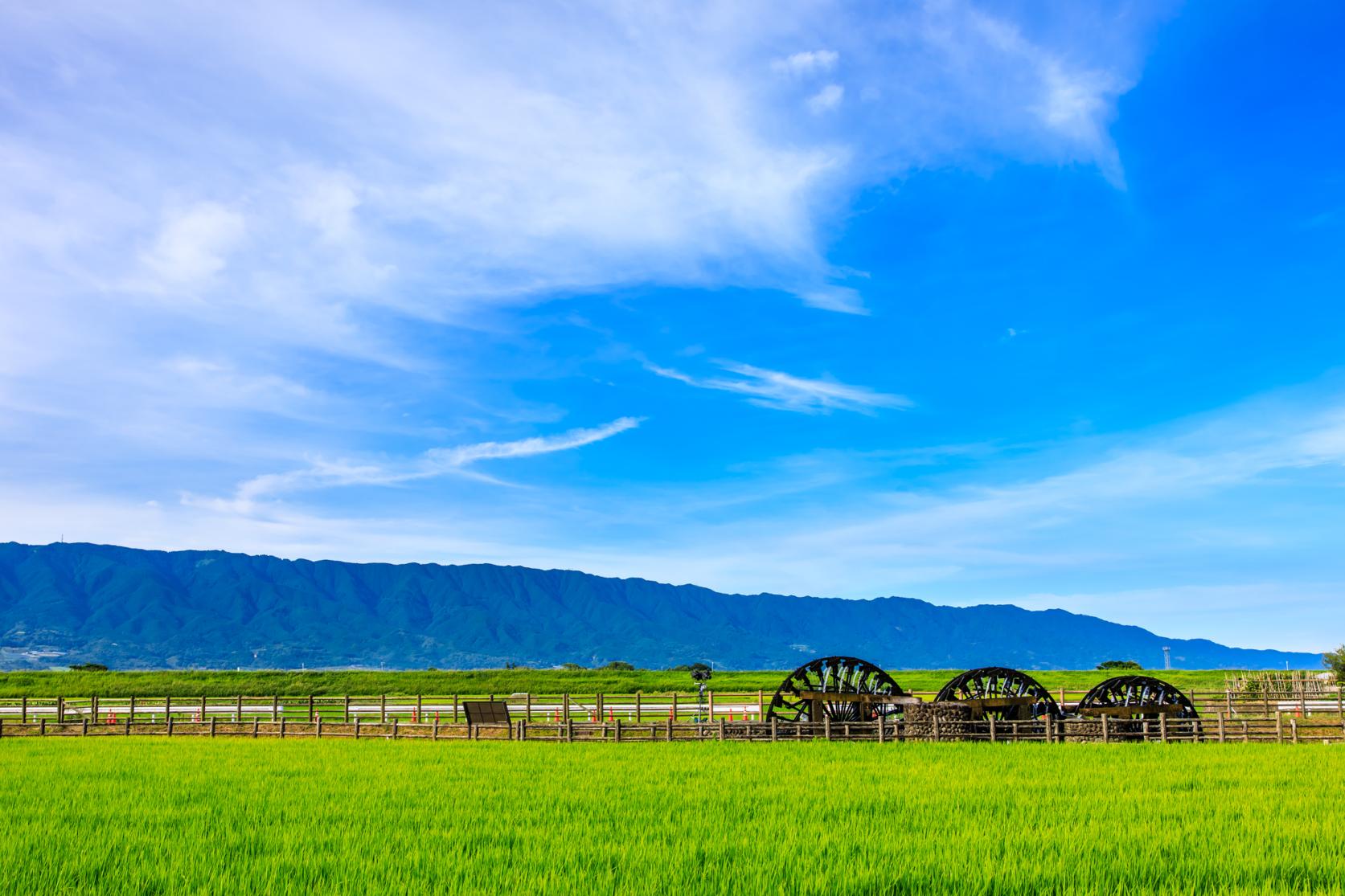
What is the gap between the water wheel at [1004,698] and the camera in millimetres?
35812

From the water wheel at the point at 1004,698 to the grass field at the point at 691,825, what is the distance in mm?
7838

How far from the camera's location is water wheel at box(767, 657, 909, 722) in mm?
39438

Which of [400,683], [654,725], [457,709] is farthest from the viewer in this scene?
[400,683]

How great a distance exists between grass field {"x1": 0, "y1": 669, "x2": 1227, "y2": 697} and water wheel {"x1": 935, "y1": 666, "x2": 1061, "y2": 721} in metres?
33.8

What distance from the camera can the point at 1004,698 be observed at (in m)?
36.5

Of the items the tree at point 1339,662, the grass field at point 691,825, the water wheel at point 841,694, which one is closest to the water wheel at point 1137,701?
the water wheel at point 841,694

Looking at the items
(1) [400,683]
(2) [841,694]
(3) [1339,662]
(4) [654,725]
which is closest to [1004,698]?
(2) [841,694]

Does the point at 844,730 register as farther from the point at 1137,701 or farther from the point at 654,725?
the point at 1137,701

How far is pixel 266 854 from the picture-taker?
14.4 m

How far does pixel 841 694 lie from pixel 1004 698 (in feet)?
19.7

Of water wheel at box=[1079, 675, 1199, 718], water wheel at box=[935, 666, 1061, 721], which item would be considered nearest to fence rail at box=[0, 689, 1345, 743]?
water wheel at box=[1079, 675, 1199, 718]

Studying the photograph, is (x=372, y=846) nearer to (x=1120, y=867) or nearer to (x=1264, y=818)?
(x=1120, y=867)

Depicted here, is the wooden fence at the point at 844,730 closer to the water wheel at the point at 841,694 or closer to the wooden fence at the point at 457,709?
the wooden fence at the point at 457,709

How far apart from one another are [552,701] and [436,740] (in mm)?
21731
